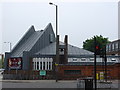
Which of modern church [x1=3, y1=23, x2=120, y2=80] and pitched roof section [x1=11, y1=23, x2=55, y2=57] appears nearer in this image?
modern church [x1=3, y1=23, x2=120, y2=80]

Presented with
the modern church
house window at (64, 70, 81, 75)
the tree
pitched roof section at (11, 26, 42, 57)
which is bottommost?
house window at (64, 70, 81, 75)

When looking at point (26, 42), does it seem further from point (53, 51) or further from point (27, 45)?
point (53, 51)

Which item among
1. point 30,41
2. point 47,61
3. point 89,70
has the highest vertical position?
point 30,41

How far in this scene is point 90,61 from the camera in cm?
5362

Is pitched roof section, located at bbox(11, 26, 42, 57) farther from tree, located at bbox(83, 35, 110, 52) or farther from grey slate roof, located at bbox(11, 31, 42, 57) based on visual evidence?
tree, located at bbox(83, 35, 110, 52)

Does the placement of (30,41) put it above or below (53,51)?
above

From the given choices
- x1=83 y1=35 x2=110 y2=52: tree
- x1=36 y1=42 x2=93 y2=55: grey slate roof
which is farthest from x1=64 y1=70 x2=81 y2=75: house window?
x1=83 y1=35 x2=110 y2=52: tree

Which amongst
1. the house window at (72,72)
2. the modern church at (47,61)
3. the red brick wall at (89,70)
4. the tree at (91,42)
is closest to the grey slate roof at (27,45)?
the modern church at (47,61)

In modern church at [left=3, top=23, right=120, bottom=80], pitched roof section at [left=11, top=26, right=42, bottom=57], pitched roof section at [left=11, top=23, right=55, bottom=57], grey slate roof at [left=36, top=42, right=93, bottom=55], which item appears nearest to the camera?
modern church at [left=3, top=23, right=120, bottom=80]

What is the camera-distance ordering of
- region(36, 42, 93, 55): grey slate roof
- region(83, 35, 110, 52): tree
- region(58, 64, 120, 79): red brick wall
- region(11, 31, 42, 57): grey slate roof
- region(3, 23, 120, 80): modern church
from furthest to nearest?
1. region(83, 35, 110, 52): tree
2. region(11, 31, 42, 57): grey slate roof
3. region(36, 42, 93, 55): grey slate roof
4. region(3, 23, 120, 80): modern church
5. region(58, 64, 120, 79): red brick wall

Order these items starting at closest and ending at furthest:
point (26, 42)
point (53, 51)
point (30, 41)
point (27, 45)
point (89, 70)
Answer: point (89, 70) < point (53, 51) < point (27, 45) < point (30, 41) < point (26, 42)

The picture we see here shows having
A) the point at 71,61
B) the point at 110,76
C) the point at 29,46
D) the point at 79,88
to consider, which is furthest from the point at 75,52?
the point at 79,88

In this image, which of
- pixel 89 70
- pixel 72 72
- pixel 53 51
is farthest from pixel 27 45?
pixel 89 70

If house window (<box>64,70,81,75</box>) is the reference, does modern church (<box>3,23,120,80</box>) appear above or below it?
above
